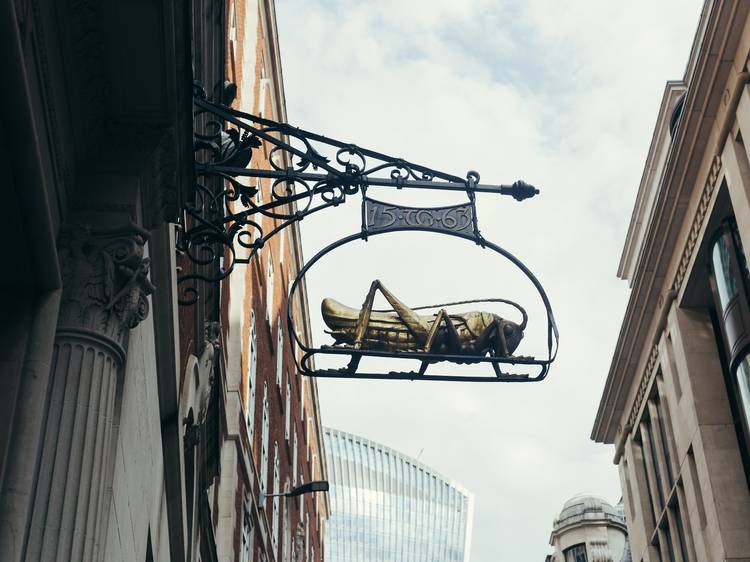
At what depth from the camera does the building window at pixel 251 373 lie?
2700cm

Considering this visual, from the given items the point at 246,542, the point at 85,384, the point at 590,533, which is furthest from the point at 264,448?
the point at 590,533

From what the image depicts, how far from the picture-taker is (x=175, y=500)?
43.8 ft

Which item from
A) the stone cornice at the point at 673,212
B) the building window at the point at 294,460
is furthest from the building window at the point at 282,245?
the stone cornice at the point at 673,212

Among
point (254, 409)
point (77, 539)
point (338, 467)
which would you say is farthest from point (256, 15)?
point (338, 467)

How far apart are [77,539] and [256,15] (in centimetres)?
2506

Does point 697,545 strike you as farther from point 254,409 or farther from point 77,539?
point 77,539

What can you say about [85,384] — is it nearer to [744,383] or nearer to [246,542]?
[246,542]

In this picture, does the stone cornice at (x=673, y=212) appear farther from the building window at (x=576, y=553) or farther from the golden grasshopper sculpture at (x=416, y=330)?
the golden grasshopper sculpture at (x=416, y=330)

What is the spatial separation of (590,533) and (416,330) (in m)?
45.8

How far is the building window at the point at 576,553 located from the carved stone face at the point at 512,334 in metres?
44.6

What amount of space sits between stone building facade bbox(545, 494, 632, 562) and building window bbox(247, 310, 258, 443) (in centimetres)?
2819

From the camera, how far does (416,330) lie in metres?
9.87

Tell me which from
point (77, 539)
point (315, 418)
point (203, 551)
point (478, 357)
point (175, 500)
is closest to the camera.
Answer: point (77, 539)

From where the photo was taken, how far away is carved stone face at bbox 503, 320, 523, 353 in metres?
10.0
